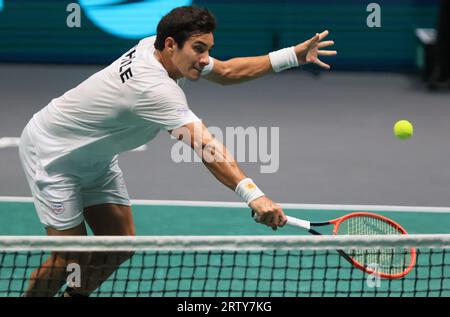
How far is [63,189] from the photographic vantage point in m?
5.39


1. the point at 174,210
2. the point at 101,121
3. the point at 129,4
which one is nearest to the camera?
the point at 101,121

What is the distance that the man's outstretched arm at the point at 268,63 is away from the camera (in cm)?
599

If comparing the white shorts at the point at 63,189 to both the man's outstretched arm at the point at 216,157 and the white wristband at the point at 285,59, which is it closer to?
the man's outstretched arm at the point at 216,157

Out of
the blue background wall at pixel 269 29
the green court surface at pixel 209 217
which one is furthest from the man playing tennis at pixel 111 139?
the blue background wall at pixel 269 29

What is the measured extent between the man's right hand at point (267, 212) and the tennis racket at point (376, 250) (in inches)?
29.5

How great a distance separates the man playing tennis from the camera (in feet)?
16.0

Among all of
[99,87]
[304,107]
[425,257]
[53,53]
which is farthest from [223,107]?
[99,87]

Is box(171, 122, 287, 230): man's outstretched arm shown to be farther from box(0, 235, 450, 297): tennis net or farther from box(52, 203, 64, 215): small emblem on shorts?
box(52, 203, 64, 215): small emblem on shorts

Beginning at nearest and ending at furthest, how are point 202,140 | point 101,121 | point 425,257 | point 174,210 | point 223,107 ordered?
point 202,140, point 101,121, point 425,257, point 174,210, point 223,107

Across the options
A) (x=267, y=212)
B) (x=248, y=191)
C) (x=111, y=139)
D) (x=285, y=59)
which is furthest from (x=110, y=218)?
(x=285, y=59)

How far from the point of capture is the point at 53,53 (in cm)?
1360

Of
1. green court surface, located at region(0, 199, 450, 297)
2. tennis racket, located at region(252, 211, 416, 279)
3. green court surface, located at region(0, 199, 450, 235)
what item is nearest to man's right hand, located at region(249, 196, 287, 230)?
tennis racket, located at region(252, 211, 416, 279)

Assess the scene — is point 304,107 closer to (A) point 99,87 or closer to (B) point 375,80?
(B) point 375,80
